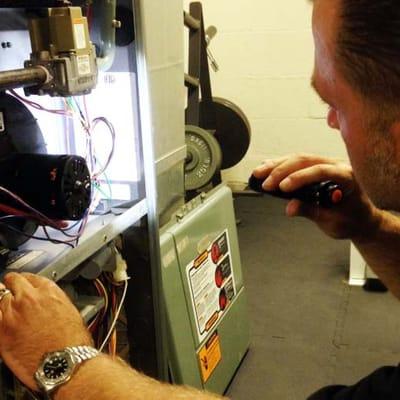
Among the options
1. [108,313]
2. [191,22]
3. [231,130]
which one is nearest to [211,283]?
[108,313]

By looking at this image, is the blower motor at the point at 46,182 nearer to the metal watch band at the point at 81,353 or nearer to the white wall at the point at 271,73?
the metal watch band at the point at 81,353

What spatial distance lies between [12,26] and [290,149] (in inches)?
125

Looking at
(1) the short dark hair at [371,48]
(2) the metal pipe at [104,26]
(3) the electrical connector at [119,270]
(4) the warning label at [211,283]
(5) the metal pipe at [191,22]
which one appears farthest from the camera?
(5) the metal pipe at [191,22]

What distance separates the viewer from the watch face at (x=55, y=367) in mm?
921

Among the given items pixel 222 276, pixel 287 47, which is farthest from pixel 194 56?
pixel 222 276

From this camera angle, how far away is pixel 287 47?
159 inches

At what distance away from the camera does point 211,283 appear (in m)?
2.07

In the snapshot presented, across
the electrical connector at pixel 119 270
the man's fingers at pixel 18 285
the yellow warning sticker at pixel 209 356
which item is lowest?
the yellow warning sticker at pixel 209 356

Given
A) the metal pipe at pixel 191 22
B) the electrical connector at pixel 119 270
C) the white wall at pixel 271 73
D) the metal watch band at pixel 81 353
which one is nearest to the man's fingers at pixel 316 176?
the electrical connector at pixel 119 270

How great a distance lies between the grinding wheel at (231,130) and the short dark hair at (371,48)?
271 cm

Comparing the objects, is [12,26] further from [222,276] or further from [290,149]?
[290,149]

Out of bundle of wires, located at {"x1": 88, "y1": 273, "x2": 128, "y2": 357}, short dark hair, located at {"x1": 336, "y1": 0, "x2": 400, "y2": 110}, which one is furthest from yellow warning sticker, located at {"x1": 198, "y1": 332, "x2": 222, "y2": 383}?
short dark hair, located at {"x1": 336, "y1": 0, "x2": 400, "y2": 110}

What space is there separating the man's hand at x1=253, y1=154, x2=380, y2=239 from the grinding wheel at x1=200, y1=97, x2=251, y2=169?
2.27 meters

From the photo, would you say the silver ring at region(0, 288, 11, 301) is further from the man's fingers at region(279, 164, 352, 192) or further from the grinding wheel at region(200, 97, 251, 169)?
the grinding wheel at region(200, 97, 251, 169)
